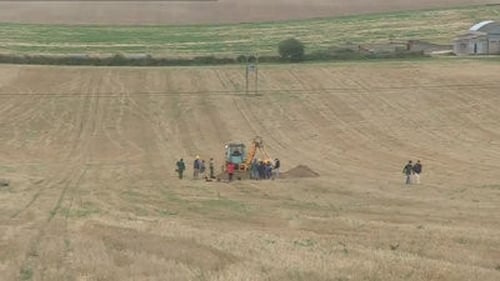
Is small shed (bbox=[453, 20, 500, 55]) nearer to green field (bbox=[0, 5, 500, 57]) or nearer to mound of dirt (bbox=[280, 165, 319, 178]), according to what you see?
green field (bbox=[0, 5, 500, 57])

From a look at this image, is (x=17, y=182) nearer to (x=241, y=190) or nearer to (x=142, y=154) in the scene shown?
(x=241, y=190)

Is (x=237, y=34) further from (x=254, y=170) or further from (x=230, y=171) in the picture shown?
(x=230, y=171)

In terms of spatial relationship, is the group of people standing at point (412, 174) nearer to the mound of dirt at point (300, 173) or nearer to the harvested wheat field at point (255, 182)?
the harvested wheat field at point (255, 182)

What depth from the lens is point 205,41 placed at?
99500 mm

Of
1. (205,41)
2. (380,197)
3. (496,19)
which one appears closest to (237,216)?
(380,197)

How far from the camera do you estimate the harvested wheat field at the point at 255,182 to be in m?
17.2

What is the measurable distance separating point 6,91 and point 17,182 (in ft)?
102

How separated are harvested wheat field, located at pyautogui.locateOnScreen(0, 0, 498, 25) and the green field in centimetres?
198

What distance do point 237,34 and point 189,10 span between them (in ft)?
43.4

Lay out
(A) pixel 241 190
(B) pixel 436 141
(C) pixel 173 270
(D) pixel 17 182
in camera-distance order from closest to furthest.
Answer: (C) pixel 173 270 → (A) pixel 241 190 → (D) pixel 17 182 → (B) pixel 436 141

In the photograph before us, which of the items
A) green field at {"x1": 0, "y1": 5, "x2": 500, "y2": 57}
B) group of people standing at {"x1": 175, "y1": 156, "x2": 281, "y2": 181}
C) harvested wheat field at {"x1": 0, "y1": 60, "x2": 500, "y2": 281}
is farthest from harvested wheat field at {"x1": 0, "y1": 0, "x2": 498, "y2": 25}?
group of people standing at {"x1": 175, "y1": 156, "x2": 281, "y2": 181}

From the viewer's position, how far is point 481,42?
88.9 m

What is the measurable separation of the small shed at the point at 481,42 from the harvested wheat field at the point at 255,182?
35.7 feet

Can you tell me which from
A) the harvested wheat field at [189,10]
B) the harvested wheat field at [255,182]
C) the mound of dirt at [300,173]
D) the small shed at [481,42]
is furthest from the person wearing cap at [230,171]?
the harvested wheat field at [189,10]
